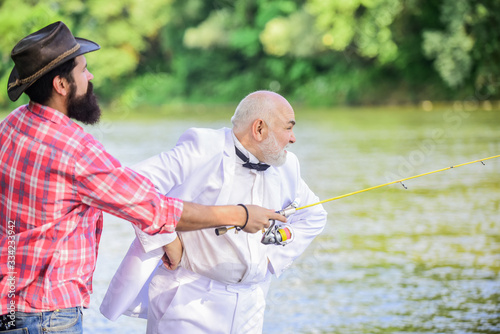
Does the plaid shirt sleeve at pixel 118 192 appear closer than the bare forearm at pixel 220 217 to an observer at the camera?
Yes

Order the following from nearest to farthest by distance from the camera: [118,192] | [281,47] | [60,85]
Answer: [118,192] < [60,85] < [281,47]

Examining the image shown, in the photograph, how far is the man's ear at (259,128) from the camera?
13.2 feet

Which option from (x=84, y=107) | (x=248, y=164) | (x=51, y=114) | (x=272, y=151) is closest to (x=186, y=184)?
(x=248, y=164)

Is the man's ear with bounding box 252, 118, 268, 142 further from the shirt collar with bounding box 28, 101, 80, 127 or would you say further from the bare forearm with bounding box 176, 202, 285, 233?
the shirt collar with bounding box 28, 101, 80, 127

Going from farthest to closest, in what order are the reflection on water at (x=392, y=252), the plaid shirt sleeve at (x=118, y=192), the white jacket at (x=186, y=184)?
1. the reflection on water at (x=392, y=252)
2. the white jacket at (x=186, y=184)
3. the plaid shirt sleeve at (x=118, y=192)

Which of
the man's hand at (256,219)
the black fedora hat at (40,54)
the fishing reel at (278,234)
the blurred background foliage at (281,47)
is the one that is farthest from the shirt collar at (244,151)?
the blurred background foliage at (281,47)

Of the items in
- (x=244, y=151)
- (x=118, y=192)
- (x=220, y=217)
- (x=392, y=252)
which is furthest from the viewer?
(x=392, y=252)

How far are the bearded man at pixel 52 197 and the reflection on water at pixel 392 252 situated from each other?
382 centimetres

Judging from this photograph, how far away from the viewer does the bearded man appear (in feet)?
10.0

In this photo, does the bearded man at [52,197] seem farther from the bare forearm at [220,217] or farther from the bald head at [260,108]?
the bald head at [260,108]

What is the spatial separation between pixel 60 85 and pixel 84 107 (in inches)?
4.5

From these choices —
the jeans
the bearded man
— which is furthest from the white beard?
the jeans

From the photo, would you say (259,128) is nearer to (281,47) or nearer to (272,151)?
(272,151)

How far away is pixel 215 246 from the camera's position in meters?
3.98
